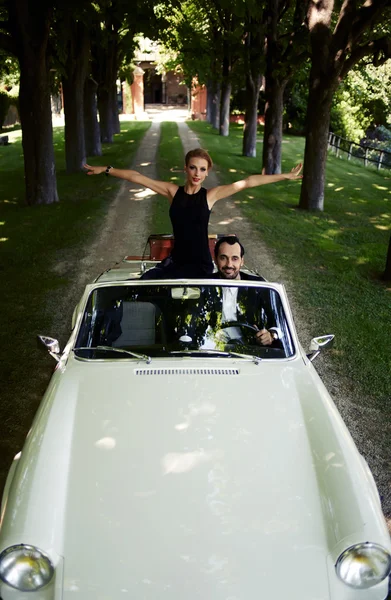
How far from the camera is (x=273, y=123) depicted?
18938mm

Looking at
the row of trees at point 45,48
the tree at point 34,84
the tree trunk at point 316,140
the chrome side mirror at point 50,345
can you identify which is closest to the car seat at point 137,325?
the chrome side mirror at point 50,345

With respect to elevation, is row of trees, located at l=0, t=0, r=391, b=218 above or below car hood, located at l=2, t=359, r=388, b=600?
above

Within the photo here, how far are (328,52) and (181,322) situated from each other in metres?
11.0

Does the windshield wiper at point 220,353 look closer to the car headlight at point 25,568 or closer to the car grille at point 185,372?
the car grille at point 185,372

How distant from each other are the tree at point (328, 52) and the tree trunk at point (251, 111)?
35.0 feet

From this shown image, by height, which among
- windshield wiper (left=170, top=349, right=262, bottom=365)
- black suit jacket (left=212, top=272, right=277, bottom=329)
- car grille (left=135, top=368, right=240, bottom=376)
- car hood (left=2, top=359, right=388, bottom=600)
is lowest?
car hood (left=2, top=359, right=388, bottom=600)

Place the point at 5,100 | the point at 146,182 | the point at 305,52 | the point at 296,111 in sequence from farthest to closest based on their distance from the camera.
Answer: the point at 296,111 → the point at 5,100 → the point at 305,52 → the point at 146,182

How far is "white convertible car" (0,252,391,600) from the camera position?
8.13 ft

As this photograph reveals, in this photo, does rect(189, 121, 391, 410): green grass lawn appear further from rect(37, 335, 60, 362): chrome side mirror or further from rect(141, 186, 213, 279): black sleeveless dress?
rect(37, 335, 60, 362): chrome side mirror

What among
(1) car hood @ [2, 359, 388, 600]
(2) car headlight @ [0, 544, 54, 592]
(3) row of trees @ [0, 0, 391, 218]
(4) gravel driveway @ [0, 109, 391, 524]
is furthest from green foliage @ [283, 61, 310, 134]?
(2) car headlight @ [0, 544, 54, 592]

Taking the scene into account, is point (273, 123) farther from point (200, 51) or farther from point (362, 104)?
point (362, 104)

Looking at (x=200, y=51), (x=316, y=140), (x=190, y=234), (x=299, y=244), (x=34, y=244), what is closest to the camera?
(x=190, y=234)

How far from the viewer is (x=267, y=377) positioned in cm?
374

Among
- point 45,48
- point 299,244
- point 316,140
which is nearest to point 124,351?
point 299,244
